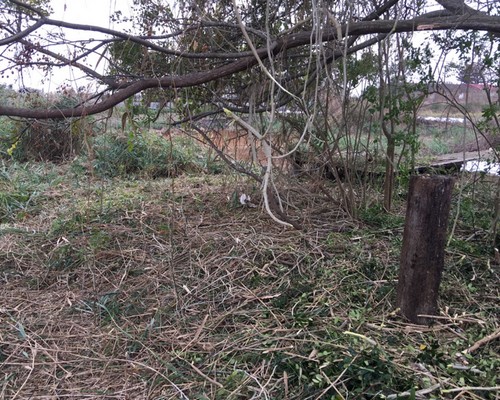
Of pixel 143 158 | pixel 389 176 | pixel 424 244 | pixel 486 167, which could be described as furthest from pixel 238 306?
pixel 143 158

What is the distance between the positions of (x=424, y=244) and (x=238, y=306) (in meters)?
1.12

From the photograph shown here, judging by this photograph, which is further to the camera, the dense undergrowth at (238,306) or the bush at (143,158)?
the bush at (143,158)

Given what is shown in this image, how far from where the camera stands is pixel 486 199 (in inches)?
168

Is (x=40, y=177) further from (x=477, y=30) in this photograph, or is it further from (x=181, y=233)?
(x=477, y=30)

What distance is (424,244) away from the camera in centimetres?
256

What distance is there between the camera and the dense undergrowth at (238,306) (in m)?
2.27

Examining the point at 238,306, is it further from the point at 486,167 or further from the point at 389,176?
the point at 486,167

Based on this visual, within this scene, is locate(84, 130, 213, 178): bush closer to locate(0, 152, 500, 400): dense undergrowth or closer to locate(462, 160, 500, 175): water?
locate(0, 152, 500, 400): dense undergrowth

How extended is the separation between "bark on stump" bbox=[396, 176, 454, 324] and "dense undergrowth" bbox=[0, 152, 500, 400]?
0.13 meters

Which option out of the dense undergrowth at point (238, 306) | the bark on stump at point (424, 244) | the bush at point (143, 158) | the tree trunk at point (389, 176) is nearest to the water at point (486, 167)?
the dense undergrowth at point (238, 306)

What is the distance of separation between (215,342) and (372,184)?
8.09 feet

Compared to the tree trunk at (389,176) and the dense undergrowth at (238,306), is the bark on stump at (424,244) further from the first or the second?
the tree trunk at (389,176)

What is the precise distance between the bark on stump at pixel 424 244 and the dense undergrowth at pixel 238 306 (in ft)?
0.43

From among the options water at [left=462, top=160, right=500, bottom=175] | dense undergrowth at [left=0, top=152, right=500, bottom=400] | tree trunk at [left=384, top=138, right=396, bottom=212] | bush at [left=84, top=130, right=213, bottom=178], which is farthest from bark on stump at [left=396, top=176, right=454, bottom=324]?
bush at [left=84, top=130, right=213, bottom=178]
